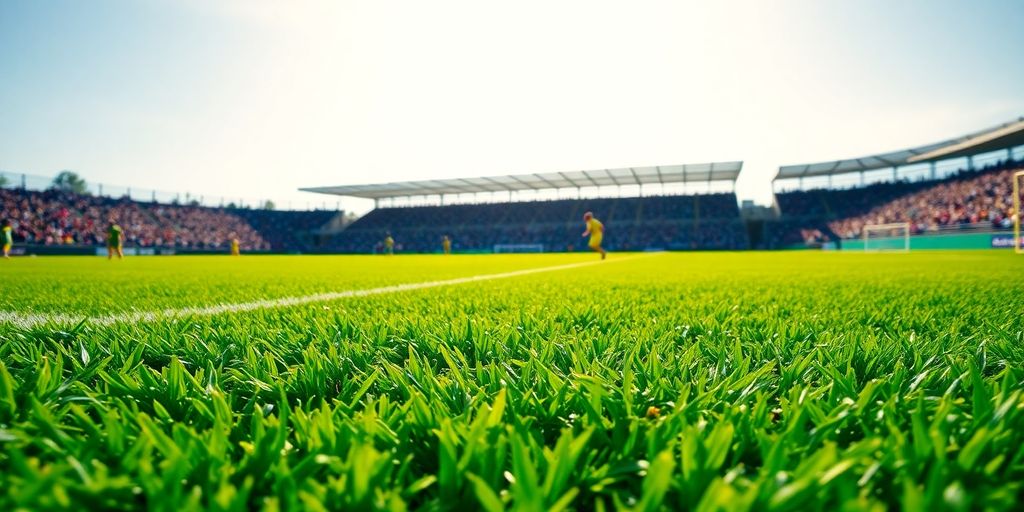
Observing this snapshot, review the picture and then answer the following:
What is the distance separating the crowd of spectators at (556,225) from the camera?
43750 millimetres

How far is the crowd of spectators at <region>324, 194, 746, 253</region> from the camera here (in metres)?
43.8

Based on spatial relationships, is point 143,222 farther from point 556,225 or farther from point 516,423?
point 516,423

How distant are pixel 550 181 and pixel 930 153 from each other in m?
30.4

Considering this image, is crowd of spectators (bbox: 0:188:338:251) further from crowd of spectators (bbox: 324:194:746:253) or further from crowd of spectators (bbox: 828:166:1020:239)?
crowd of spectators (bbox: 828:166:1020:239)

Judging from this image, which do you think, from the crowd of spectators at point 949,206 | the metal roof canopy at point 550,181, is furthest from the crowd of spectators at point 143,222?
the crowd of spectators at point 949,206

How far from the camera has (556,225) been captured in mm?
48156

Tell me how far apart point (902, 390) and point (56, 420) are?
1496mm

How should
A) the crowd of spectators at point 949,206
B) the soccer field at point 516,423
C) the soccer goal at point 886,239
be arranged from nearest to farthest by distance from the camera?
the soccer field at point 516,423 < the soccer goal at point 886,239 < the crowd of spectators at point 949,206

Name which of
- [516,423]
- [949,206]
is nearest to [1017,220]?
[516,423]

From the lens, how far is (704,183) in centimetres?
4503

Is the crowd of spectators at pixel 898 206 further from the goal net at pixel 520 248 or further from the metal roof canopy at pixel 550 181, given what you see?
the goal net at pixel 520 248

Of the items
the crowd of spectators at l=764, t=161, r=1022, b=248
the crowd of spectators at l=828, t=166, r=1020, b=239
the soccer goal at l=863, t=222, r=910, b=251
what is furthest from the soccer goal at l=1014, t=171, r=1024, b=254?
the crowd of spectators at l=828, t=166, r=1020, b=239

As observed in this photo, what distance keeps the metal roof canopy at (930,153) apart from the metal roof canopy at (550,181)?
7.04 meters

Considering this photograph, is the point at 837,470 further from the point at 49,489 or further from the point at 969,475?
the point at 49,489
